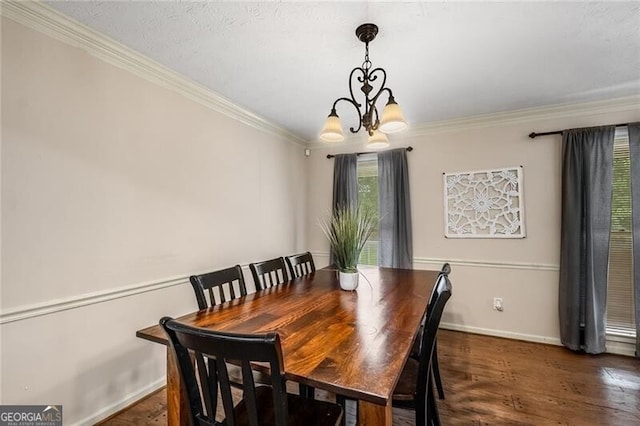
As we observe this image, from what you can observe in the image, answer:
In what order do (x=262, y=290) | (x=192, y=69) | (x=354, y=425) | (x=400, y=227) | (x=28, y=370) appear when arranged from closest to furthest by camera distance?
(x=28, y=370) < (x=354, y=425) < (x=262, y=290) < (x=192, y=69) < (x=400, y=227)

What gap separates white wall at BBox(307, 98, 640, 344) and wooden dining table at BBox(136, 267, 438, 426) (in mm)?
1480

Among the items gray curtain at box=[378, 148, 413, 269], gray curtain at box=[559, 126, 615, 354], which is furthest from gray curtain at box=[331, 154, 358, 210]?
gray curtain at box=[559, 126, 615, 354]

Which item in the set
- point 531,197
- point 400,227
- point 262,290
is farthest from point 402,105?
point 262,290

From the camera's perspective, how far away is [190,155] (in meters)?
2.49

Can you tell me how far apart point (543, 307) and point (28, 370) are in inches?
162

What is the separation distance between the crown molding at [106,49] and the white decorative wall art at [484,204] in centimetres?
257

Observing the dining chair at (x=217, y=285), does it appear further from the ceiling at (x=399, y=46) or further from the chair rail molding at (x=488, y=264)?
the chair rail molding at (x=488, y=264)

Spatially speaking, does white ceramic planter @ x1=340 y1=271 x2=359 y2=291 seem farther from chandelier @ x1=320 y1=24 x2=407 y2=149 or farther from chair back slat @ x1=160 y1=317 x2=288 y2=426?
chair back slat @ x1=160 y1=317 x2=288 y2=426

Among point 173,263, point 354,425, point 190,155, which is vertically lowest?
point 354,425

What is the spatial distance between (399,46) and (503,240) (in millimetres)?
2373

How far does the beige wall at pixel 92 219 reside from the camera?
5.03 ft

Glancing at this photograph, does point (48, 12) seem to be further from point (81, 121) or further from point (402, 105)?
point (402, 105)

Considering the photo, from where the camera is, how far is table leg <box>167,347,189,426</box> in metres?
1.18

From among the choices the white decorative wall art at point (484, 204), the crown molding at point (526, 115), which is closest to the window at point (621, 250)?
the crown molding at point (526, 115)
